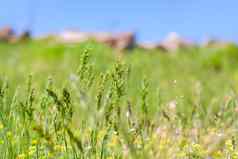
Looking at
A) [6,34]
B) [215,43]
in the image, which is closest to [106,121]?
[215,43]

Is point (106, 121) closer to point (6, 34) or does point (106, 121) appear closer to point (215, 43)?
point (215, 43)

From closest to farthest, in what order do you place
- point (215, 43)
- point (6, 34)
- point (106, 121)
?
point (106, 121) < point (215, 43) < point (6, 34)

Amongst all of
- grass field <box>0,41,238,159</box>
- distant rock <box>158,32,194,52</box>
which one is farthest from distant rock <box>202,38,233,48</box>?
grass field <box>0,41,238,159</box>

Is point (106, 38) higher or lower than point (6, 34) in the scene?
lower

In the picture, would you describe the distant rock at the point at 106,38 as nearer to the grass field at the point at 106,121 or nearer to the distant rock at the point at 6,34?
the distant rock at the point at 6,34

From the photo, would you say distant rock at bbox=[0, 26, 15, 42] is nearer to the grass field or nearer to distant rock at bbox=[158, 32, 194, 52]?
distant rock at bbox=[158, 32, 194, 52]

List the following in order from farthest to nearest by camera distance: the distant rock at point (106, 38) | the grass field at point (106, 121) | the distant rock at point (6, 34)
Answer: the distant rock at point (6, 34) → the distant rock at point (106, 38) → the grass field at point (106, 121)

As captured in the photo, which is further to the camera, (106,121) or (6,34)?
(6,34)

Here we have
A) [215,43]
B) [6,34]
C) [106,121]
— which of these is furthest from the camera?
[6,34]

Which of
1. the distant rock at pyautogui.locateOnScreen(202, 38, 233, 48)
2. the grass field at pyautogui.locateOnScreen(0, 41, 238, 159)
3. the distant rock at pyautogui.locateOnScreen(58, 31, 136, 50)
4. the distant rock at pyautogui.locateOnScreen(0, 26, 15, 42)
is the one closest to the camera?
the grass field at pyautogui.locateOnScreen(0, 41, 238, 159)

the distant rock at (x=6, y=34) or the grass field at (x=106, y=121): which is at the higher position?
the distant rock at (x=6, y=34)

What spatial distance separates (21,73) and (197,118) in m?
6.41

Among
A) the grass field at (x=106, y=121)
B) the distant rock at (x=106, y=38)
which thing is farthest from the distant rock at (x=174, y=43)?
the grass field at (x=106, y=121)

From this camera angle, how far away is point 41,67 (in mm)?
10812
